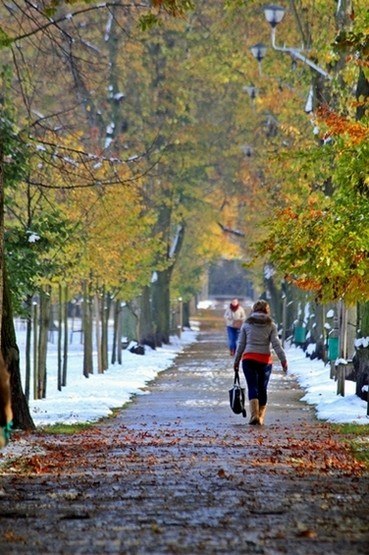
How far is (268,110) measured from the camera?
157ft

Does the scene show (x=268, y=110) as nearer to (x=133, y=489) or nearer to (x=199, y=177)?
(x=199, y=177)

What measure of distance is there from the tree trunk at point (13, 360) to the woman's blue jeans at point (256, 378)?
3.21m

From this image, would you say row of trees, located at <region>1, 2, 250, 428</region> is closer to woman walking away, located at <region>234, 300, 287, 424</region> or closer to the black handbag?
woman walking away, located at <region>234, 300, 287, 424</region>

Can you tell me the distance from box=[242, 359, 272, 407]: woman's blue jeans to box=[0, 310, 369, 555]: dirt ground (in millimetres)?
698

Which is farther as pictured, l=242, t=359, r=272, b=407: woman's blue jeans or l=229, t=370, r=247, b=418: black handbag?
l=229, t=370, r=247, b=418: black handbag

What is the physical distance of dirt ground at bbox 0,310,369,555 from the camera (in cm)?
845

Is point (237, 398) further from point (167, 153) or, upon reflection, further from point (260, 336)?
point (167, 153)

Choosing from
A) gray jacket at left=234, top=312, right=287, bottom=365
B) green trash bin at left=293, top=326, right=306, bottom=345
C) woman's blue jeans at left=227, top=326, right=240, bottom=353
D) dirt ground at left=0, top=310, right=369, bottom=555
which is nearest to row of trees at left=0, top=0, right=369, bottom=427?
gray jacket at left=234, top=312, right=287, bottom=365

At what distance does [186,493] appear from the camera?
10.7 metres

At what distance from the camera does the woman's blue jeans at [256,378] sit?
20.0m

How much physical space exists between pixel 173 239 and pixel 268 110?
1188 centimetres

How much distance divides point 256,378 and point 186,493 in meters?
9.33

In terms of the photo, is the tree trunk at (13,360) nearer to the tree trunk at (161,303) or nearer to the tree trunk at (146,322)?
the tree trunk at (146,322)

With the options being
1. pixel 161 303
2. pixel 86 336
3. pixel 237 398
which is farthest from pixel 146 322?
pixel 237 398
